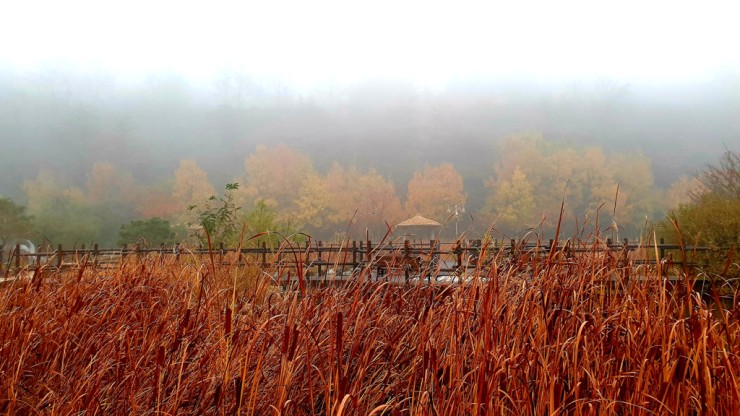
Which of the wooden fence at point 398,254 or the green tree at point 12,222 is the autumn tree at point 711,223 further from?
the green tree at point 12,222

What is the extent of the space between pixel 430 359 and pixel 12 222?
42.5 meters

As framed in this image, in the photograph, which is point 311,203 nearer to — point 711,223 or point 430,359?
point 711,223

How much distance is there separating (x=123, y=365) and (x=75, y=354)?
65 centimetres

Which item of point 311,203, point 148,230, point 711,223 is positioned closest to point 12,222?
point 148,230

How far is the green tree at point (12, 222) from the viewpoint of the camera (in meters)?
37.6

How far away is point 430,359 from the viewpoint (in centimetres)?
262

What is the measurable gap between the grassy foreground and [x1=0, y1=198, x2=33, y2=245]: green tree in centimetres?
3951

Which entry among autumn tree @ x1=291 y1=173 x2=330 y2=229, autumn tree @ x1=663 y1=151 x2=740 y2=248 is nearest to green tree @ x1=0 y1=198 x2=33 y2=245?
autumn tree @ x1=291 y1=173 x2=330 y2=229

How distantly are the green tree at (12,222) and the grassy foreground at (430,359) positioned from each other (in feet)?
130

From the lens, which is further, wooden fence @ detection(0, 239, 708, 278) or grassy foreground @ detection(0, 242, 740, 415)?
wooden fence @ detection(0, 239, 708, 278)

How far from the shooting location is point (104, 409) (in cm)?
294

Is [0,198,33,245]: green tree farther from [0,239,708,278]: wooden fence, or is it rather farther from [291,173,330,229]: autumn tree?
[0,239,708,278]: wooden fence

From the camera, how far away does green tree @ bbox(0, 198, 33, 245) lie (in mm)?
37594

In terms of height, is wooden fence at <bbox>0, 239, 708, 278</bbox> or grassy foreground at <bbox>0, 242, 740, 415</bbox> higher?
wooden fence at <bbox>0, 239, 708, 278</bbox>
